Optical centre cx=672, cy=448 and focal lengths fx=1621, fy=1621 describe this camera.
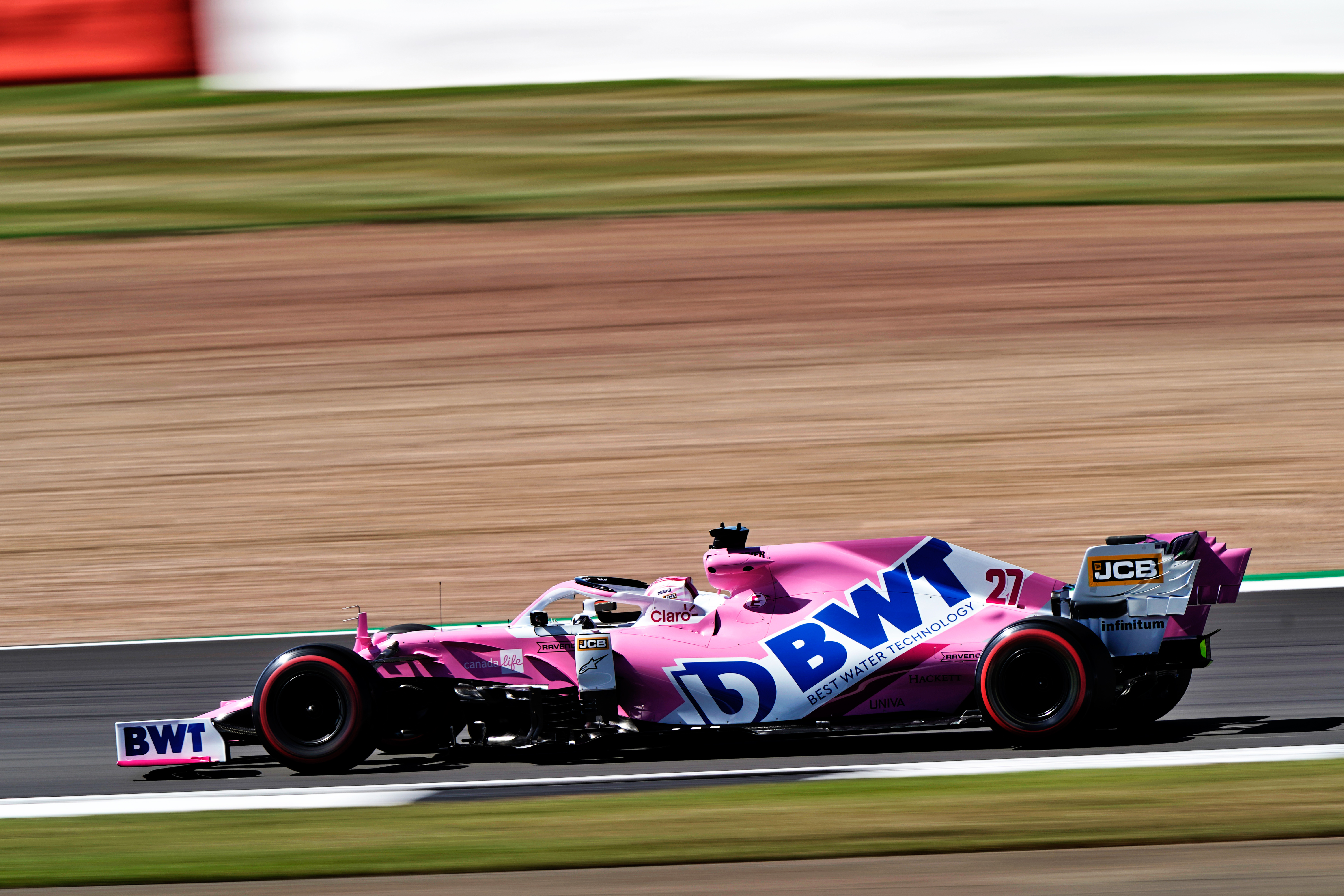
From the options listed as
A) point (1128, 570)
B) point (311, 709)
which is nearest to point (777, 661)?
point (1128, 570)

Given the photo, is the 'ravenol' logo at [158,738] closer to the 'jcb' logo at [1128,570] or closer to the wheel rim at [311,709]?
the wheel rim at [311,709]

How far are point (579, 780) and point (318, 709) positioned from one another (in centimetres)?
138

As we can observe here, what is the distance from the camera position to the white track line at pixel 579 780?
287 inches

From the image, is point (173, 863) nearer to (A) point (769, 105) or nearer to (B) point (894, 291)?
(B) point (894, 291)

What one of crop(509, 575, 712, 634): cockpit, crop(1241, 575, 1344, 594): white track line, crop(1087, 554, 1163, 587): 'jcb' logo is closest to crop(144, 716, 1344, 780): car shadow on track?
crop(509, 575, 712, 634): cockpit

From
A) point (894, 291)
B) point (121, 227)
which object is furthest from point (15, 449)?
point (894, 291)

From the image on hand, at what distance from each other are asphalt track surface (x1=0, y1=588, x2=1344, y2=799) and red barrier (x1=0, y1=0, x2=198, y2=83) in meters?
10.3

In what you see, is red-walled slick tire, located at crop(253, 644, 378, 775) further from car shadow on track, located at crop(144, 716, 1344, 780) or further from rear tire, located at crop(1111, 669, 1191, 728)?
rear tire, located at crop(1111, 669, 1191, 728)

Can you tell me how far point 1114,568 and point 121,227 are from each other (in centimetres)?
1523

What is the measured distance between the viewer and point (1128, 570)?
780 centimetres

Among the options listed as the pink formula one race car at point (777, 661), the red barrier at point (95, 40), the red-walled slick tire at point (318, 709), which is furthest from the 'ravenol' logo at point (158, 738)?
the red barrier at point (95, 40)

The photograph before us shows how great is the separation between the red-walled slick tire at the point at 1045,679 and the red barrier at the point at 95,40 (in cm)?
1494

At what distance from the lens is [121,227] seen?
64.8ft

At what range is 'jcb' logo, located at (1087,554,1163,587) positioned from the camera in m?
7.79
